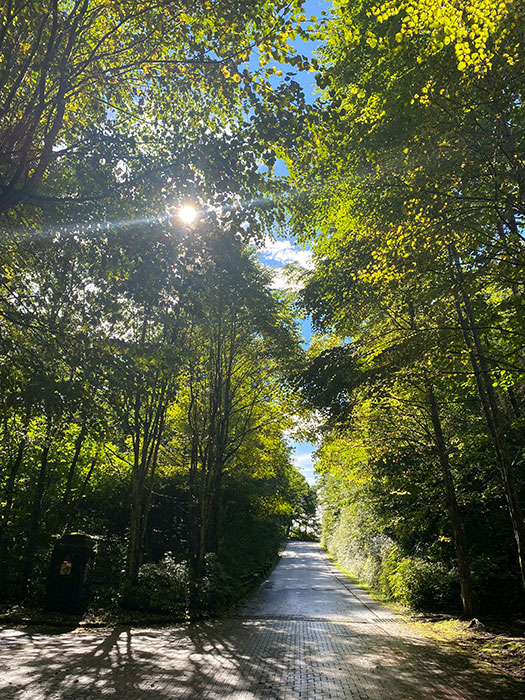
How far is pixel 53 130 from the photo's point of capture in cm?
425

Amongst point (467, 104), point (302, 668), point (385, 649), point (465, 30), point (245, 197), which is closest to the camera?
point (465, 30)

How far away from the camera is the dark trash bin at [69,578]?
30.3ft

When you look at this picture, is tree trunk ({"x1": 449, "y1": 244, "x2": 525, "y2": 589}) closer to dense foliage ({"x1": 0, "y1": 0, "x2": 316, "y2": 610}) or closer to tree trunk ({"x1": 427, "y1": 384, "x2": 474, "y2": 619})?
tree trunk ({"x1": 427, "y1": 384, "x2": 474, "y2": 619})

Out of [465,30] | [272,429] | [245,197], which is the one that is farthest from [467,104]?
[272,429]

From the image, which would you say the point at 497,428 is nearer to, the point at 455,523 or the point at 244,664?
the point at 455,523

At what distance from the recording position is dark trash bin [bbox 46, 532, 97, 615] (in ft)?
30.3

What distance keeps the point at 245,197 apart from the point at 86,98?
2.53 m

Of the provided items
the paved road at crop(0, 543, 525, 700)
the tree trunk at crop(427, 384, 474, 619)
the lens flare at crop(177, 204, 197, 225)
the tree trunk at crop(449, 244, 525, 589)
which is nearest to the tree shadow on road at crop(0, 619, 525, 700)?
the paved road at crop(0, 543, 525, 700)

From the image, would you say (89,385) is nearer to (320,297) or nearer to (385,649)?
(320,297)

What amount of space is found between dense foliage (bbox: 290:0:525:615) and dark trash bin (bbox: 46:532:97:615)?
6.46 meters

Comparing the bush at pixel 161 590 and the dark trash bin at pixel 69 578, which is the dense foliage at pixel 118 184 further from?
the dark trash bin at pixel 69 578

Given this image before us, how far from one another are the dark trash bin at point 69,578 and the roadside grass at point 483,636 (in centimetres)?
743

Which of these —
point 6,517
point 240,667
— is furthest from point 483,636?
point 6,517

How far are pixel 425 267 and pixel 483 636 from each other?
23.1 ft
